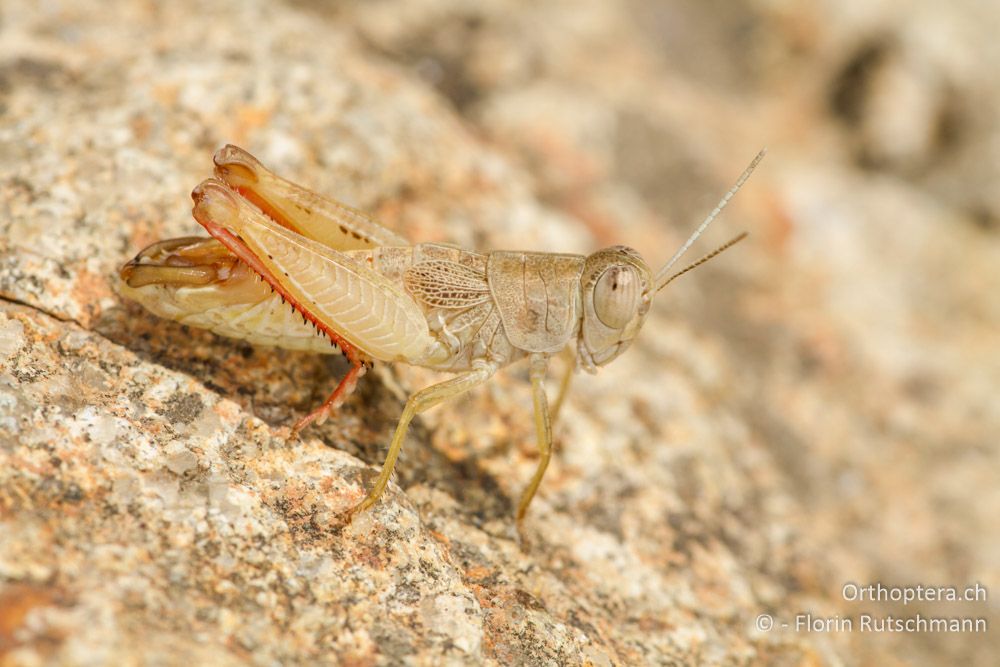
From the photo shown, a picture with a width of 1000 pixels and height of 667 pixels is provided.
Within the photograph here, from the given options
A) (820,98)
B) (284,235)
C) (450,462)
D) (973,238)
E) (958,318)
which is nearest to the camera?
(284,235)

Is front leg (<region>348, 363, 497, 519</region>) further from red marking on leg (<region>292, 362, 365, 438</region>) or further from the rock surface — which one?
red marking on leg (<region>292, 362, 365, 438</region>)

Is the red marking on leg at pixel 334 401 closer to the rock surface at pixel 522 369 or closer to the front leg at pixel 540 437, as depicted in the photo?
the rock surface at pixel 522 369

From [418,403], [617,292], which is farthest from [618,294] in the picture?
[418,403]

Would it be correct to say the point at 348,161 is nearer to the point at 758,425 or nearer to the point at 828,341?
the point at 758,425

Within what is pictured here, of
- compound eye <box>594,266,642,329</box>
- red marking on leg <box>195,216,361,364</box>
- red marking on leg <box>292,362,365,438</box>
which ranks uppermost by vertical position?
compound eye <box>594,266,642,329</box>

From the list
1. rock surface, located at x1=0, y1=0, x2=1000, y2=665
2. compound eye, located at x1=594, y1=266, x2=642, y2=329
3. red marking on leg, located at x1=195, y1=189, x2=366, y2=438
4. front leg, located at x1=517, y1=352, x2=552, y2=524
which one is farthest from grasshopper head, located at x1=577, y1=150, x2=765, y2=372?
red marking on leg, located at x1=195, y1=189, x2=366, y2=438

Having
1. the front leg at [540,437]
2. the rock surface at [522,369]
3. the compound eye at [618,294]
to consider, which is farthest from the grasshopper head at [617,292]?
the rock surface at [522,369]

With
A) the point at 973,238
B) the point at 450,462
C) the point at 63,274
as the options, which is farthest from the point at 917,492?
the point at 63,274
